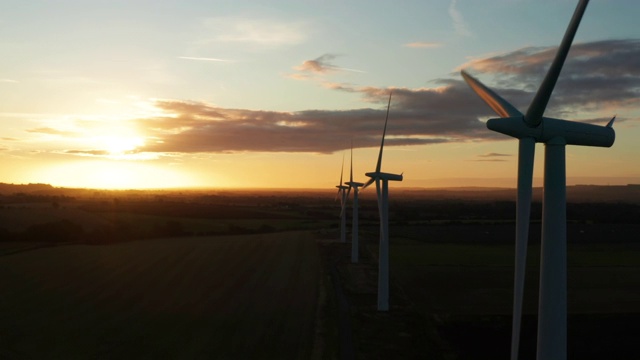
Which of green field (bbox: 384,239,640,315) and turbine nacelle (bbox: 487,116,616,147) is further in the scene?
green field (bbox: 384,239,640,315)

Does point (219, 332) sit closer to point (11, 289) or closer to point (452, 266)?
point (11, 289)

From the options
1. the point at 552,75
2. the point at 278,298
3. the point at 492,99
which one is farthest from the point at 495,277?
the point at 552,75

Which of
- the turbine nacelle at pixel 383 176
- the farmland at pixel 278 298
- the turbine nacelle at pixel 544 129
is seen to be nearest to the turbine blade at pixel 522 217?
the turbine nacelle at pixel 544 129

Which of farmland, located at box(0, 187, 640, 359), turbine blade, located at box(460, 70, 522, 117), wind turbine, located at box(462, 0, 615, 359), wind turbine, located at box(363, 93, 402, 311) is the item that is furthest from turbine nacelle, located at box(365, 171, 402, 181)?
wind turbine, located at box(462, 0, 615, 359)

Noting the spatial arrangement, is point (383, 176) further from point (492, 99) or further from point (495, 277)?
point (492, 99)

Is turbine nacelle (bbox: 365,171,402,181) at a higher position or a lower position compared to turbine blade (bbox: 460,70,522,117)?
lower

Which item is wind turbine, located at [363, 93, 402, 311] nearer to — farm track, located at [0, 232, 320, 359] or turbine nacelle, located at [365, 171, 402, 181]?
turbine nacelle, located at [365, 171, 402, 181]

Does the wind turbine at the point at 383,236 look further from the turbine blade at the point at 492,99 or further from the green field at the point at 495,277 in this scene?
the turbine blade at the point at 492,99

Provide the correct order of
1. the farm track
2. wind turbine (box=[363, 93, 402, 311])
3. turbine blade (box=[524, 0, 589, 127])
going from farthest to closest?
wind turbine (box=[363, 93, 402, 311])
the farm track
turbine blade (box=[524, 0, 589, 127])
